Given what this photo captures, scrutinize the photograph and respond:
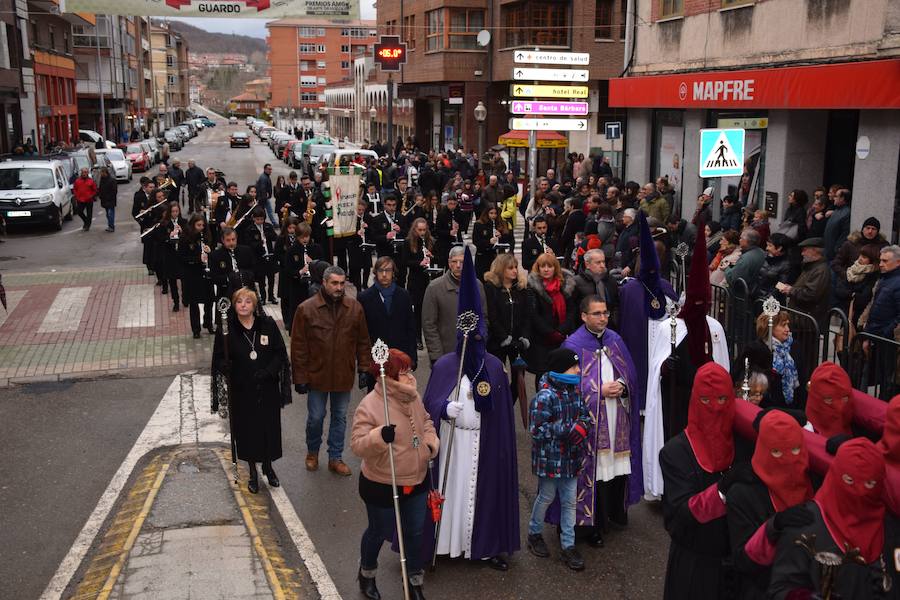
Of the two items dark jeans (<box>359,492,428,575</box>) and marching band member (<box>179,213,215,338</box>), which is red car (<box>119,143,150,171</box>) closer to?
marching band member (<box>179,213,215,338</box>)

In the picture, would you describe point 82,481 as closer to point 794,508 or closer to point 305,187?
point 794,508

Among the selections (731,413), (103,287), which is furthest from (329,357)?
(103,287)

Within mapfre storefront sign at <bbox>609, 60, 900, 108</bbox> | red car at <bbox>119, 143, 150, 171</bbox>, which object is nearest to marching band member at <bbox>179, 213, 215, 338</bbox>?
mapfre storefront sign at <bbox>609, 60, 900, 108</bbox>

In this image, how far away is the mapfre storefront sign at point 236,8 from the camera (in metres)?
19.5

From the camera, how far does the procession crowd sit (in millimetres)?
4258

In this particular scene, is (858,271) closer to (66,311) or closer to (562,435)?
(562,435)

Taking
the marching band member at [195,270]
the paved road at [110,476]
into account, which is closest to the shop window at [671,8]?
the paved road at [110,476]

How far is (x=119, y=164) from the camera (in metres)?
42.1

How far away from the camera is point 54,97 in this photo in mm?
53500

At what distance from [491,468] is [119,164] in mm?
39275

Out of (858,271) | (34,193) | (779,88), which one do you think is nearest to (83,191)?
(34,193)

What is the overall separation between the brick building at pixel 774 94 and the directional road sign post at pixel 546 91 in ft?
7.88

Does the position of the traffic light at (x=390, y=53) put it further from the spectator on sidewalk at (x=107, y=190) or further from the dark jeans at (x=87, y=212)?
the dark jeans at (x=87, y=212)

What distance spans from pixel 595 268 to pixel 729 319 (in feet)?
7.14
